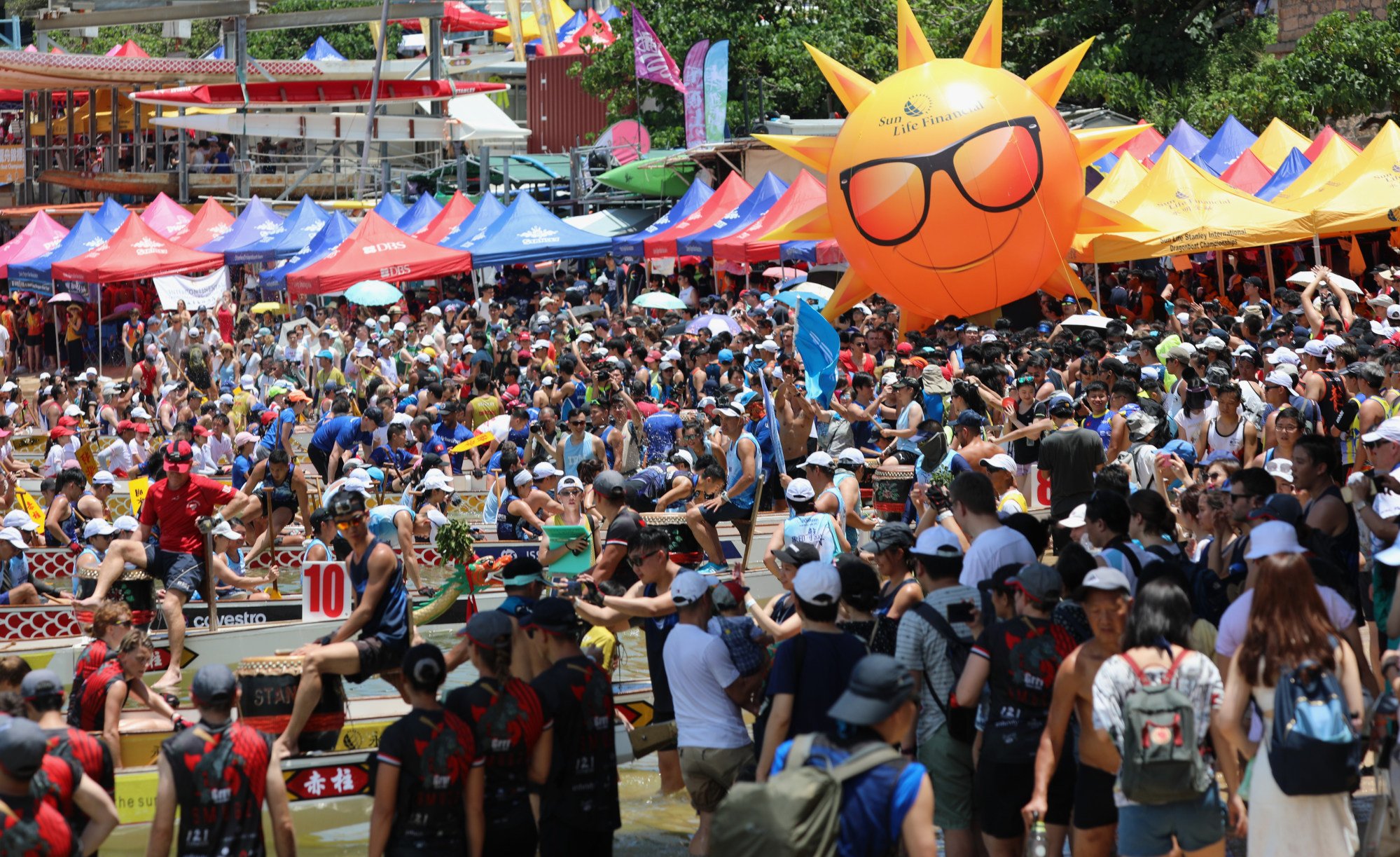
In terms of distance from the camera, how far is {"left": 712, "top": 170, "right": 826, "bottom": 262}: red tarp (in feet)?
82.7

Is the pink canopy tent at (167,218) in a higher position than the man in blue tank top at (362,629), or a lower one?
higher

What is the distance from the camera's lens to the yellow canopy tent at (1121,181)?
69.7ft

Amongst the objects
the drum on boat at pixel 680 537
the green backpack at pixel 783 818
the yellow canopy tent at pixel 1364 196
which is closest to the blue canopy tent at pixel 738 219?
the yellow canopy tent at pixel 1364 196

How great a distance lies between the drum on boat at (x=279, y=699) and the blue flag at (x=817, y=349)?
6613 millimetres

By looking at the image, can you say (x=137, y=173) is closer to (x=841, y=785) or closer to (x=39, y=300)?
(x=39, y=300)

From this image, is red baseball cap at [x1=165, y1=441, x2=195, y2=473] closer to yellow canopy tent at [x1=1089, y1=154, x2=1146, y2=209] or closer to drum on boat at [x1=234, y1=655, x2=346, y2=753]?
drum on boat at [x1=234, y1=655, x2=346, y2=753]

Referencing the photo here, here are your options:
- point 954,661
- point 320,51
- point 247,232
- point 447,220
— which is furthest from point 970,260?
point 320,51

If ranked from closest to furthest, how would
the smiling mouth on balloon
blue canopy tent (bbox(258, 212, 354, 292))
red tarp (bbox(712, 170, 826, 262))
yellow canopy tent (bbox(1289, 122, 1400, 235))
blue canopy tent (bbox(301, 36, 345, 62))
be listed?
the smiling mouth on balloon
yellow canopy tent (bbox(1289, 122, 1400, 235))
red tarp (bbox(712, 170, 826, 262))
blue canopy tent (bbox(258, 212, 354, 292))
blue canopy tent (bbox(301, 36, 345, 62))

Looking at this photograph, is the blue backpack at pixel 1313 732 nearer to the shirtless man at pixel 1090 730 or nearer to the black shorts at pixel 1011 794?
the shirtless man at pixel 1090 730

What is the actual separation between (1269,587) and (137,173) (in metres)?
40.6

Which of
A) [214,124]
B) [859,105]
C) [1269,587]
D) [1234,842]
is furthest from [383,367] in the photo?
[214,124]

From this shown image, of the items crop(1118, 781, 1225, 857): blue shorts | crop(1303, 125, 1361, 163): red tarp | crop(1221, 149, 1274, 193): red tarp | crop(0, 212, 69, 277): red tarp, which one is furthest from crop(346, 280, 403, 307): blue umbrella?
crop(1118, 781, 1225, 857): blue shorts

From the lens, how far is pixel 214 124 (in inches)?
1566

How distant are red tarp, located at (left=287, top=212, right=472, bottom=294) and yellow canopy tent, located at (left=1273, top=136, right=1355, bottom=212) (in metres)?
12.9
